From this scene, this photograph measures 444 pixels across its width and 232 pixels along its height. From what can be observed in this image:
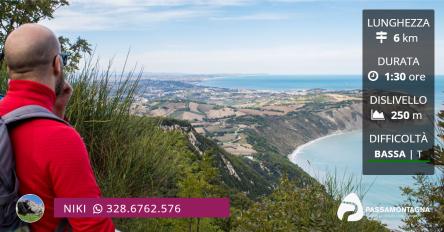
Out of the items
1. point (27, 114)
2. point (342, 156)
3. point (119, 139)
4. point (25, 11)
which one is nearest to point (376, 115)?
point (119, 139)

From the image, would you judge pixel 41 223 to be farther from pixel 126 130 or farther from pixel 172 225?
pixel 172 225

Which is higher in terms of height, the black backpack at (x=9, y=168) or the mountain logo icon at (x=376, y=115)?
the black backpack at (x=9, y=168)

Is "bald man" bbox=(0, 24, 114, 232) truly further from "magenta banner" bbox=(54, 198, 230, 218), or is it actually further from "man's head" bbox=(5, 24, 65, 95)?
"magenta banner" bbox=(54, 198, 230, 218)

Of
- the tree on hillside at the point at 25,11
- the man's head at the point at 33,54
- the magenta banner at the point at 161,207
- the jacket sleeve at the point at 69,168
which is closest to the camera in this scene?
the jacket sleeve at the point at 69,168

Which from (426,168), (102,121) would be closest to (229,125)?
(426,168)

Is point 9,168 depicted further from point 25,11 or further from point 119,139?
point 25,11

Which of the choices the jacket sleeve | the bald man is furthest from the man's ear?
the jacket sleeve

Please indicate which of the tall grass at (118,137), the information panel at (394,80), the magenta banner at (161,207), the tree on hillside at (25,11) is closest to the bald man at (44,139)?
the magenta banner at (161,207)

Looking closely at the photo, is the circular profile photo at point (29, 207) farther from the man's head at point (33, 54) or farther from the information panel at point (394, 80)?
the information panel at point (394, 80)
